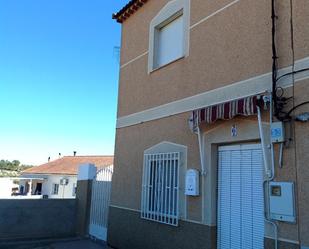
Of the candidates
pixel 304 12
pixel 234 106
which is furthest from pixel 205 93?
pixel 304 12

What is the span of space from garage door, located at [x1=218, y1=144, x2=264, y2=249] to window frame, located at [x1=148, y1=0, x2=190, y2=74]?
3106 millimetres

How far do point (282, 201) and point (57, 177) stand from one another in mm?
40185

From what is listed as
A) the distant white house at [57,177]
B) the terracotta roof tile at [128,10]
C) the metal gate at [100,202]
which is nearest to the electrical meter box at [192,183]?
the metal gate at [100,202]

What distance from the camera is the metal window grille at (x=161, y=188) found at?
880 centimetres

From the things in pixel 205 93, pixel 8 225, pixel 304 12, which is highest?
pixel 304 12

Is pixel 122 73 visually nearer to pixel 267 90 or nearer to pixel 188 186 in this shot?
pixel 188 186

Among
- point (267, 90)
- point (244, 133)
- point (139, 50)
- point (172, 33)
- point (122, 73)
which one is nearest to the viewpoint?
point (267, 90)

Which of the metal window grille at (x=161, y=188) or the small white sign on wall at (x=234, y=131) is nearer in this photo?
the small white sign on wall at (x=234, y=131)

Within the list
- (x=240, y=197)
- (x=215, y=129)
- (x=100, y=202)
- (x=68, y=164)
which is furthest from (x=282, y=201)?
(x=68, y=164)

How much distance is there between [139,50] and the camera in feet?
37.7

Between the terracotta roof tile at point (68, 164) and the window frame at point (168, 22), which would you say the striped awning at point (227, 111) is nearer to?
the window frame at point (168, 22)

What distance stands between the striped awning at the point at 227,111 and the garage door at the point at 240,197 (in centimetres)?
79

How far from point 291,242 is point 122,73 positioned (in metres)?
8.13

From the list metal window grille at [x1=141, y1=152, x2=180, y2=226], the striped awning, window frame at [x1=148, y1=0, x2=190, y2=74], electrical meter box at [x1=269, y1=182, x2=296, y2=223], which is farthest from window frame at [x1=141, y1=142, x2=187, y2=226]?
electrical meter box at [x1=269, y1=182, x2=296, y2=223]
